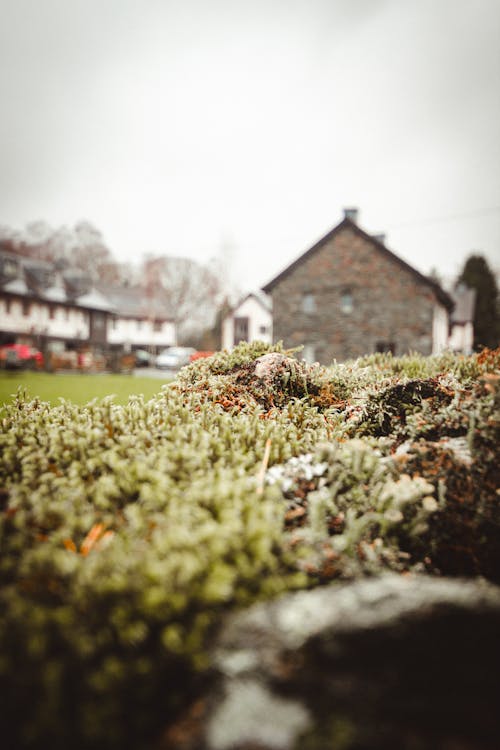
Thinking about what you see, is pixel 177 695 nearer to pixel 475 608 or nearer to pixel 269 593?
pixel 269 593

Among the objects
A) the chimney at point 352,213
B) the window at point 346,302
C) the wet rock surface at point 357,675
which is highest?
the chimney at point 352,213

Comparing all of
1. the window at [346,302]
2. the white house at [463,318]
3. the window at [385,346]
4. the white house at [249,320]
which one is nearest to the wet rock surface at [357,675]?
the window at [385,346]

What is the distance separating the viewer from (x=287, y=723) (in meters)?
1.67

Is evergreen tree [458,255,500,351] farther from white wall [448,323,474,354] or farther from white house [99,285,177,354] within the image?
white house [99,285,177,354]

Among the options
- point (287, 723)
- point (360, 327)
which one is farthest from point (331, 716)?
point (360, 327)

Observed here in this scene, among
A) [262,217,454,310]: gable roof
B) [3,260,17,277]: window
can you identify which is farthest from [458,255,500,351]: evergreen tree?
[3,260,17,277]: window

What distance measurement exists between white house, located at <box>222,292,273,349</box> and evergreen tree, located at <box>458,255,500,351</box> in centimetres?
2486

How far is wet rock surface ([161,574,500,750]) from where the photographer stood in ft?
5.38

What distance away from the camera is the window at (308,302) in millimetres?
24359

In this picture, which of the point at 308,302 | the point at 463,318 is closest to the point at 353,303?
the point at 308,302

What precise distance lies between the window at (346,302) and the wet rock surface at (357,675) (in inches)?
889

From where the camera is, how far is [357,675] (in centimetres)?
179

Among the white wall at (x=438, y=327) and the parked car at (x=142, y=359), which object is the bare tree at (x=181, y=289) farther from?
the white wall at (x=438, y=327)

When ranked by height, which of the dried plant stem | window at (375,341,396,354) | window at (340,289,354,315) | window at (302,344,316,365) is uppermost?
window at (340,289,354,315)
